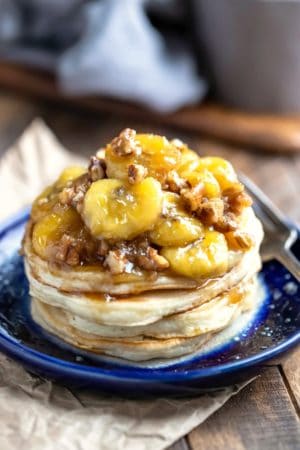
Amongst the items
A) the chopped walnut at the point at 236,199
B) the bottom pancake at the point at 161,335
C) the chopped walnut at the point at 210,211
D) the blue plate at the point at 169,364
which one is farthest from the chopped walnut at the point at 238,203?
the blue plate at the point at 169,364

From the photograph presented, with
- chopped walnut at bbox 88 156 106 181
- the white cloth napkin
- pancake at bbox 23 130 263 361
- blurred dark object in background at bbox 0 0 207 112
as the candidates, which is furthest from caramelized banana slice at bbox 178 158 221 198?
blurred dark object in background at bbox 0 0 207 112

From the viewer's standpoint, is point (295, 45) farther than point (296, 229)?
Yes

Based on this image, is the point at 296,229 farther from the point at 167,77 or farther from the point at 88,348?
the point at 167,77

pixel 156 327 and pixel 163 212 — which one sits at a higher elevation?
pixel 163 212

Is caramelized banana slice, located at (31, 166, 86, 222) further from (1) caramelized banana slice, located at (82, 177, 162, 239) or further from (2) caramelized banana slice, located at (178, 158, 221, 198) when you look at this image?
(2) caramelized banana slice, located at (178, 158, 221, 198)

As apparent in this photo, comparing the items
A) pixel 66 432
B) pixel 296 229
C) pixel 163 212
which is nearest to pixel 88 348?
pixel 66 432

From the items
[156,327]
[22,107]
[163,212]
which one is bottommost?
[22,107]
